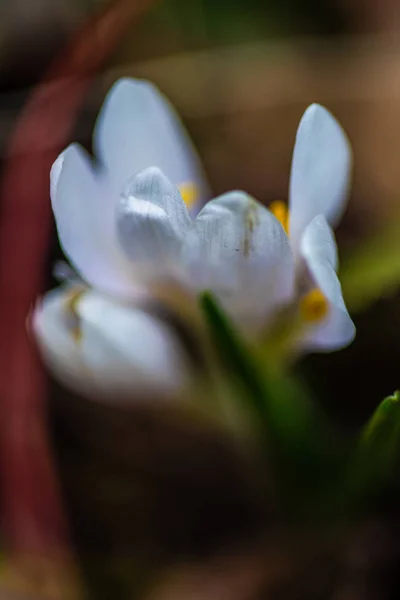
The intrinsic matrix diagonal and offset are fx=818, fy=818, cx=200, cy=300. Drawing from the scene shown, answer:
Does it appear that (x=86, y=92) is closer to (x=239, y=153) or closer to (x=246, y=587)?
(x=239, y=153)

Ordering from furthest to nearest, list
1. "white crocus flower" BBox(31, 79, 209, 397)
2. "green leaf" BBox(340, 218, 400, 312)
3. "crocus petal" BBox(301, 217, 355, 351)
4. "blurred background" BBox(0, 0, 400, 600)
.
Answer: "blurred background" BBox(0, 0, 400, 600), "green leaf" BBox(340, 218, 400, 312), "white crocus flower" BBox(31, 79, 209, 397), "crocus petal" BBox(301, 217, 355, 351)

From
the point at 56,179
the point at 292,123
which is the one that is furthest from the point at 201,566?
the point at 292,123

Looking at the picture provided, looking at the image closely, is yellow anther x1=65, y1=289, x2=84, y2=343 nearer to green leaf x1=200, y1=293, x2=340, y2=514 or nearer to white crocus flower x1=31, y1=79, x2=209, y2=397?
white crocus flower x1=31, y1=79, x2=209, y2=397

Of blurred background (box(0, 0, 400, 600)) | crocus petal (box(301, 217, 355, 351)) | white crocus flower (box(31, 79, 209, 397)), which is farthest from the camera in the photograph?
blurred background (box(0, 0, 400, 600))

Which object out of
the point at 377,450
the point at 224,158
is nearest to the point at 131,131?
the point at 377,450

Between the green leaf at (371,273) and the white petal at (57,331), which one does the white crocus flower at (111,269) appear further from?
the green leaf at (371,273)

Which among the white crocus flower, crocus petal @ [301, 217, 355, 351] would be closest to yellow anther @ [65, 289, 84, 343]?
the white crocus flower
